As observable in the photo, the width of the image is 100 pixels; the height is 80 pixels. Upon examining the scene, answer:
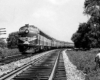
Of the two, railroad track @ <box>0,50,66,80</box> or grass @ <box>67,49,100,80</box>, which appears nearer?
grass @ <box>67,49,100,80</box>

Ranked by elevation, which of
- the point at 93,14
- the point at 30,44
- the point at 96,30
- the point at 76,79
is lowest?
the point at 76,79

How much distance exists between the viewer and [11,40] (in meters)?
120

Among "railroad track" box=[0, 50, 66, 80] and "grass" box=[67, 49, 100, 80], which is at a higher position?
"grass" box=[67, 49, 100, 80]

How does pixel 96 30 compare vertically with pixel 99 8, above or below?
below

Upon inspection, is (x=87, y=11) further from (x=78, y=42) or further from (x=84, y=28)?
(x=78, y=42)

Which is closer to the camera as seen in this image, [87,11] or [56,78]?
[56,78]

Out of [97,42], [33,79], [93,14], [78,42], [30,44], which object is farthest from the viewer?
[78,42]

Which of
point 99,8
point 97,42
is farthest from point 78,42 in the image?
point 99,8

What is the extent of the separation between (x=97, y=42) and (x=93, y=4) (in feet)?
27.3

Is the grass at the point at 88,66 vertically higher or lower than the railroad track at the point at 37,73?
higher

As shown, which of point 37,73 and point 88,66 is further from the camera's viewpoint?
point 88,66

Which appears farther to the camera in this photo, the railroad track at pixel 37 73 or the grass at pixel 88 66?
the railroad track at pixel 37 73

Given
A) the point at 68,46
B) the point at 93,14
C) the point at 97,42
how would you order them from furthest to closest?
the point at 68,46 < the point at 97,42 < the point at 93,14

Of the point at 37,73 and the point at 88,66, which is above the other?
the point at 88,66
